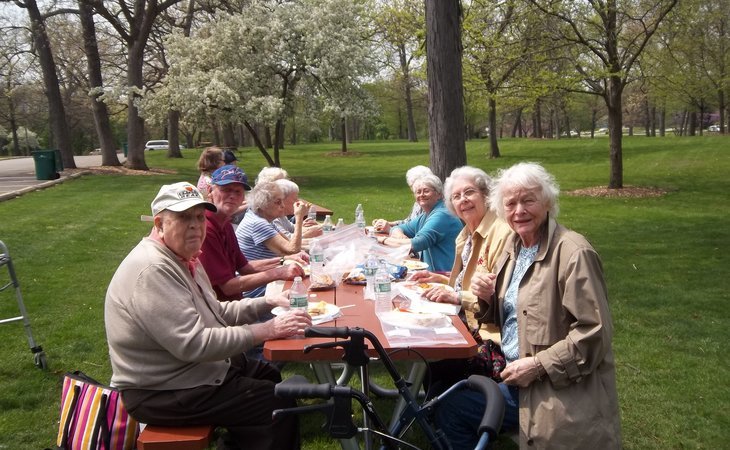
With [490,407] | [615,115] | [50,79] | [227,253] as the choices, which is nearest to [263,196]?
[227,253]

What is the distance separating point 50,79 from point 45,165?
14.3ft

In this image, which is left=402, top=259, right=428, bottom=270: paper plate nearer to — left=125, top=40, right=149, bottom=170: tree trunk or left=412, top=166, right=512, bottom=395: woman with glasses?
left=412, top=166, right=512, bottom=395: woman with glasses

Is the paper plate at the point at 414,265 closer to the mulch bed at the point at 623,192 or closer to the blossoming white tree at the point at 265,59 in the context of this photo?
the mulch bed at the point at 623,192

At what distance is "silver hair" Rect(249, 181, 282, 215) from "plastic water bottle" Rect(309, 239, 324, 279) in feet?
2.99

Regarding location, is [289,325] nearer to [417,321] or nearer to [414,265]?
[417,321]

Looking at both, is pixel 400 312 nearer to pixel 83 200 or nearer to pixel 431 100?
pixel 431 100

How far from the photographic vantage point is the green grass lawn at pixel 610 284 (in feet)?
13.4

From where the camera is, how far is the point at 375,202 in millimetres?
15297

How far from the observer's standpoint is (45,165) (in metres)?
19.8

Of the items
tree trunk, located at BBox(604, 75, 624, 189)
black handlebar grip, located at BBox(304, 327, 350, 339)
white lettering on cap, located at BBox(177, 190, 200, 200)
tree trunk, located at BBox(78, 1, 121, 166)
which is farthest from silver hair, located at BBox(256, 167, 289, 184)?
tree trunk, located at BBox(78, 1, 121, 166)

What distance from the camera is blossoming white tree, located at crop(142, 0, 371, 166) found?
18.1 meters

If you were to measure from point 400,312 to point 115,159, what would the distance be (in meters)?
25.1

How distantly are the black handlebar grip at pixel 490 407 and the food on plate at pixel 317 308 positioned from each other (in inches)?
59.6

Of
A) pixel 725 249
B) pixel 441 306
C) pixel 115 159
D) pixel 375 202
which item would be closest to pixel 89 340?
pixel 441 306
